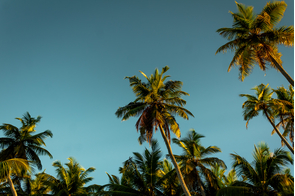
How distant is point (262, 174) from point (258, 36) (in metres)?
9.80

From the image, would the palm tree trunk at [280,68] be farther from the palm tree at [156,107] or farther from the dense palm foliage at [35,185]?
the dense palm foliage at [35,185]

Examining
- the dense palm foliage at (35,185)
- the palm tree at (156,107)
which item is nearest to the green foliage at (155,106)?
the palm tree at (156,107)

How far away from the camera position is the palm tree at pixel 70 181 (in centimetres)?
1922

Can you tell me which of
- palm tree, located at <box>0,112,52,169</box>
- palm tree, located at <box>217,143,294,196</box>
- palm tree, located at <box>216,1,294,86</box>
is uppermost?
palm tree, located at <box>216,1,294,86</box>

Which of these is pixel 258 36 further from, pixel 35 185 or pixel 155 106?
pixel 35 185

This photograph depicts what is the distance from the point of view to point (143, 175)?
1775 centimetres

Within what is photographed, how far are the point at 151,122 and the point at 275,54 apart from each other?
10.2 metres

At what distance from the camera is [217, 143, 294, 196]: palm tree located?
45.1ft

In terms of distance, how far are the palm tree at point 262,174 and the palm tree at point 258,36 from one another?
578 cm

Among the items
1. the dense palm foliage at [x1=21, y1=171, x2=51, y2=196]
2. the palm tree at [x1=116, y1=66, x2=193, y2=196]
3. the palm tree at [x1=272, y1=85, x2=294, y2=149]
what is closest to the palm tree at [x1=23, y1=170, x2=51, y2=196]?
the dense palm foliage at [x1=21, y1=171, x2=51, y2=196]

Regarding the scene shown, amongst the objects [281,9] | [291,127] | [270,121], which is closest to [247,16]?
[281,9]

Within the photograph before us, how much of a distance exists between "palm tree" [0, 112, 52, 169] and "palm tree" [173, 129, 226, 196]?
12878 millimetres

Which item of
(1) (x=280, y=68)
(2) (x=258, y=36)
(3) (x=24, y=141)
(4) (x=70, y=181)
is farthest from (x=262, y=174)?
(3) (x=24, y=141)

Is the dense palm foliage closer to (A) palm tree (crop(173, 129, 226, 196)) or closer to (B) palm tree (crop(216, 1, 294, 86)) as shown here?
(A) palm tree (crop(173, 129, 226, 196))
